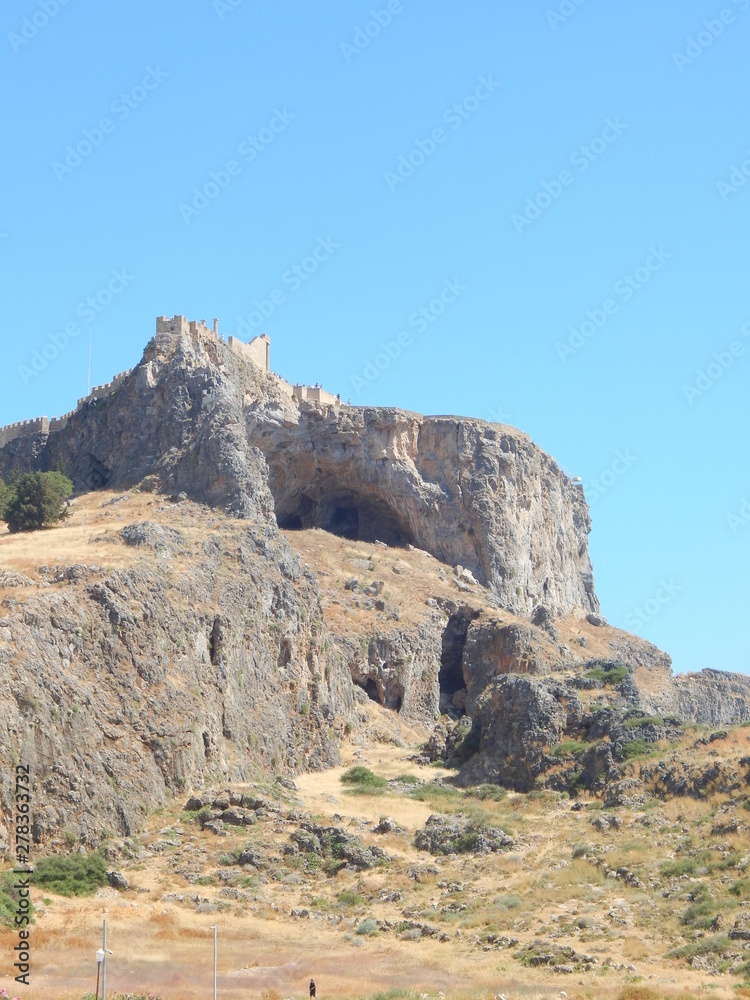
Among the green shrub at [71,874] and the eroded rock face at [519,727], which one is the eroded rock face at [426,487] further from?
the green shrub at [71,874]

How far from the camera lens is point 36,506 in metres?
68.5

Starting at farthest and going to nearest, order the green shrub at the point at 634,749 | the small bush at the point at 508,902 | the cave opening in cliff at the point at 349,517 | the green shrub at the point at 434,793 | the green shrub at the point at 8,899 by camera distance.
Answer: the cave opening in cliff at the point at 349,517
the green shrub at the point at 434,793
the green shrub at the point at 634,749
the small bush at the point at 508,902
the green shrub at the point at 8,899

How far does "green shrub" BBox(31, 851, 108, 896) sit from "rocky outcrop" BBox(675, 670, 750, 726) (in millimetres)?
48880

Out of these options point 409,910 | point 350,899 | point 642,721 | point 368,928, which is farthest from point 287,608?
point 368,928

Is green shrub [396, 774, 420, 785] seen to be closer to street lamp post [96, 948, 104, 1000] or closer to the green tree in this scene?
the green tree

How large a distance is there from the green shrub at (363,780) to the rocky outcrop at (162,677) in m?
1.84

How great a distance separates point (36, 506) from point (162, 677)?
19.1 metres

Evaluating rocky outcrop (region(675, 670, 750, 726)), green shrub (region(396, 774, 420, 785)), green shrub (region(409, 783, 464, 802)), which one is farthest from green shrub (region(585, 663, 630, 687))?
rocky outcrop (region(675, 670, 750, 726))

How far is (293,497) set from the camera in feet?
292

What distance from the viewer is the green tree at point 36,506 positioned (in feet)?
224

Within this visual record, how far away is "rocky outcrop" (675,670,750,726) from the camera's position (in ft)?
286

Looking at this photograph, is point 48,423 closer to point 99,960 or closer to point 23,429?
point 23,429

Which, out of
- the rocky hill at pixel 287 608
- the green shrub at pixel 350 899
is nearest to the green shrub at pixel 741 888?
the green shrub at pixel 350 899

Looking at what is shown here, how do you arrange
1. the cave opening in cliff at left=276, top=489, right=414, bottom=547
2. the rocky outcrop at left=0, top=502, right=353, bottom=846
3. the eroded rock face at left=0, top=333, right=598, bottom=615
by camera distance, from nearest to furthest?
the rocky outcrop at left=0, top=502, right=353, bottom=846 < the eroded rock face at left=0, top=333, right=598, bottom=615 < the cave opening in cliff at left=276, top=489, right=414, bottom=547
